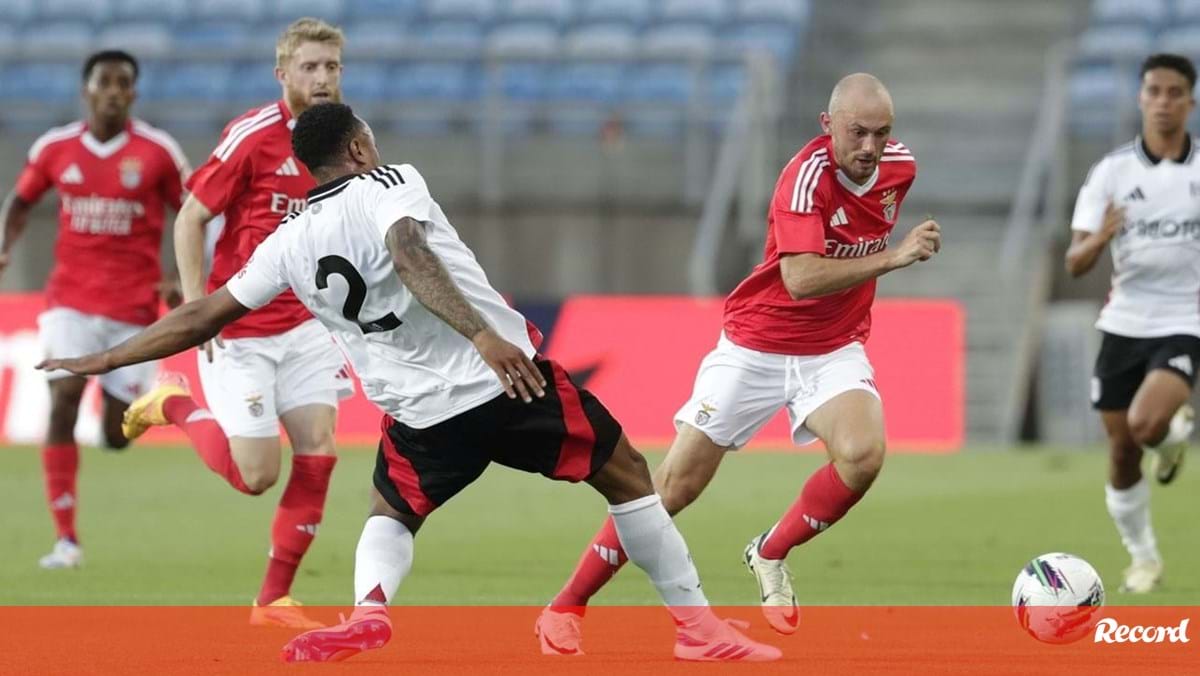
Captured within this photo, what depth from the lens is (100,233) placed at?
39.5ft

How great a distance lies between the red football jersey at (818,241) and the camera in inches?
328

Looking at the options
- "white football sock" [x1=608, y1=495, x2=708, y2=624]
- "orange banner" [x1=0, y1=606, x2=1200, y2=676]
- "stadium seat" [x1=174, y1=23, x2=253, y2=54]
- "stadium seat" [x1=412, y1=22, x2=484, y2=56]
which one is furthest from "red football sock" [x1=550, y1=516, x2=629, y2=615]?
"stadium seat" [x1=174, y1=23, x2=253, y2=54]

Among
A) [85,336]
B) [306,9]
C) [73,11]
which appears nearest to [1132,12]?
[306,9]

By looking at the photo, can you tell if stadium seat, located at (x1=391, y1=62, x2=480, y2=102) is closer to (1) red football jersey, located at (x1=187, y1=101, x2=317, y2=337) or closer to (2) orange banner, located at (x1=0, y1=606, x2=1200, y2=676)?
(1) red football jersey, located at (x1=187, y1=101, x2=317, y2=337)

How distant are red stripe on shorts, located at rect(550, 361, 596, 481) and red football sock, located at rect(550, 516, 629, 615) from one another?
0.77 m

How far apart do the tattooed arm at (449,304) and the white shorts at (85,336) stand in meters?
5.31

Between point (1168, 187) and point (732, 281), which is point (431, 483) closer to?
point (1168, 187)

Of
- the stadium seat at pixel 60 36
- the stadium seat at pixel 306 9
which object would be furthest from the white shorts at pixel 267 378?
the stadium seat at pixel 306 9

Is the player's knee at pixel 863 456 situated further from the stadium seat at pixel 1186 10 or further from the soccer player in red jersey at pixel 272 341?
the stadium seat at pixel 1186 10

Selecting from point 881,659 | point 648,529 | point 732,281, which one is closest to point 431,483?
point 648,529

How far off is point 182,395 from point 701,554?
3.23m

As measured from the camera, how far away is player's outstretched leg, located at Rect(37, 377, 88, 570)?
11414 millimetres

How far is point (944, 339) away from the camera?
19.2m

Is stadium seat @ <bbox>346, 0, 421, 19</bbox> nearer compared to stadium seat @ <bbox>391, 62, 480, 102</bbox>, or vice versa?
stadium seat @ <bbox>391, 62, 480, 102</bbox>
